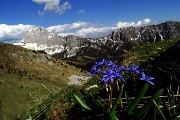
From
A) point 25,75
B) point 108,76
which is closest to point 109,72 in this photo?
point 108,76

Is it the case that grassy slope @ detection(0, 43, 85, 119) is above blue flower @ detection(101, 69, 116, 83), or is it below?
below

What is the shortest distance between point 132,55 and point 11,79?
84.7ft

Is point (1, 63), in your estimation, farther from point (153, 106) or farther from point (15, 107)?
point (153, 106)

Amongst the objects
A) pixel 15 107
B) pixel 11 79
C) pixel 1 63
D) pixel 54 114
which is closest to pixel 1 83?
pixel 11 79

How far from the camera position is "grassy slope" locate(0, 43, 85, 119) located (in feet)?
106

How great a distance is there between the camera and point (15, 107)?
2911cm

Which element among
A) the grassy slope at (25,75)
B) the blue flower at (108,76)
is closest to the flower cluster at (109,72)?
the blue flower at (108,76)

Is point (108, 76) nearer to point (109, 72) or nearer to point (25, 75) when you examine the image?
point (109, 72)

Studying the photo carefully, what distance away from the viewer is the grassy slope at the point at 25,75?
32325 mm

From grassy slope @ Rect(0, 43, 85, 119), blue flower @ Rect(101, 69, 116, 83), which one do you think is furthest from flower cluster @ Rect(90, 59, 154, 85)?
grassy slope @ Rect(0, 43, 85, 119)

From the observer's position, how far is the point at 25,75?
48062 millimetres

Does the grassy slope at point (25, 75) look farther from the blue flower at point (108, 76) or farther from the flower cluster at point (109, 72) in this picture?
the blue flower at point (108, 76)

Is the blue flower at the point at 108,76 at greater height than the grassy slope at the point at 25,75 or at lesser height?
greater

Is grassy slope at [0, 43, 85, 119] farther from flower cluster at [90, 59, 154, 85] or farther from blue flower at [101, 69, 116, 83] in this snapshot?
blue flower at [101, 69, 116, 83]
